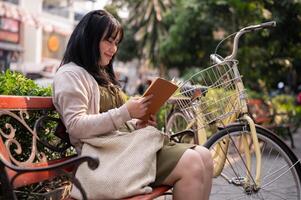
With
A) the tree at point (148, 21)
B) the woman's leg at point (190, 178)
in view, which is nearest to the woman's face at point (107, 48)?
the woman's leg at point (190, 178)

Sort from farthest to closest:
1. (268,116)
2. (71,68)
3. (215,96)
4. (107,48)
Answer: (268,116) → (215,96) → (107,48) → (71,68)

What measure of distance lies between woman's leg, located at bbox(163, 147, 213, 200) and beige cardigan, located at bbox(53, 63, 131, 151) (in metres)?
0.39

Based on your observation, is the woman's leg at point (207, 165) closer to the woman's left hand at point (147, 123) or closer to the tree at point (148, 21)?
the woman's left hand at point (147, 123)

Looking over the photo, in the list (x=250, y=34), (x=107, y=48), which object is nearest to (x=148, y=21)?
(x=250, y=34)

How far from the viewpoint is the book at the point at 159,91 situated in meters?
2.38

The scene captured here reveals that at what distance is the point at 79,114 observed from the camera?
2.34m

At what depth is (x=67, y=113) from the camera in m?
2.35

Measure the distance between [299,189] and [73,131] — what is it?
5.34 ft

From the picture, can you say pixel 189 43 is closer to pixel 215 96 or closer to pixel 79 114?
pixel 215 96

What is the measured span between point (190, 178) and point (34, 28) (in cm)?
2900

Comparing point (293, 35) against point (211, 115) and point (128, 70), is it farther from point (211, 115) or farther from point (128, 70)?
point (128, 70)

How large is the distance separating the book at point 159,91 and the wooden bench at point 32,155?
46 cm

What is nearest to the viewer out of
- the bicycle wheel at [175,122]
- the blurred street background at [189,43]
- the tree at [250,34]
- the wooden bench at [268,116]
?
the bicycle wheel at [175,122]

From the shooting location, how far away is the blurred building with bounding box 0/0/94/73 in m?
24.4
